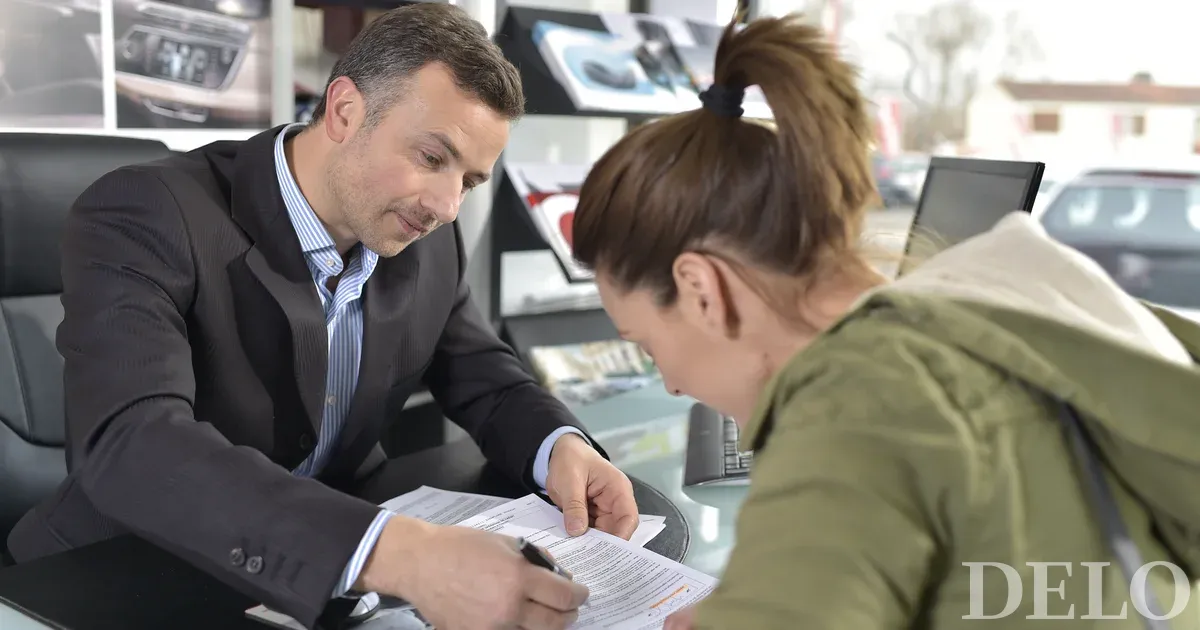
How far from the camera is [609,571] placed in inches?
43.3

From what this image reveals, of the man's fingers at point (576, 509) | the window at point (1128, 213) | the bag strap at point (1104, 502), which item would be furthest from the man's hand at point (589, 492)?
the window at point (1128, 213)

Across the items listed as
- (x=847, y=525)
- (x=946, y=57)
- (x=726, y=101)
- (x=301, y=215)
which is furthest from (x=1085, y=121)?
(x=847, y=525)

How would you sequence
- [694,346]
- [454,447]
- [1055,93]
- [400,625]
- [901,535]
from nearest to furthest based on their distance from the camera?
[901,535]
[694,346]
[400,625]
[454,447]
[1055,93]

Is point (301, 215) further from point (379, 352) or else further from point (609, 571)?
point (609, 571)

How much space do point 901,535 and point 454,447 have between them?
42.5 inches

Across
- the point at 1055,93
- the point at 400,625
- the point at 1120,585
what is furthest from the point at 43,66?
the point at 1055,93

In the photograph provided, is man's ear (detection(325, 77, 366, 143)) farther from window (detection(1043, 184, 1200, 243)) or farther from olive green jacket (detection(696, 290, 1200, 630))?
window (detection(1043, 184, 1200, 243))

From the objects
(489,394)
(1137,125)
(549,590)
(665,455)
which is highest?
(1137,125)

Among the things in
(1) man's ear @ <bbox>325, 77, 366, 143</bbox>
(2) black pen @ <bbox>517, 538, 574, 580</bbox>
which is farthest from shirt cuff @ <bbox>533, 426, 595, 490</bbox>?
(1) man's ear @ <bbox>325, 77, 366, 143</bbox>

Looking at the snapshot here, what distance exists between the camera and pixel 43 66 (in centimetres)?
191

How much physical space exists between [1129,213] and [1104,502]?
8.35ft

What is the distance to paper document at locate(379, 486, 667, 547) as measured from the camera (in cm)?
123

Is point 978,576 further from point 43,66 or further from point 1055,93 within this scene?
point 1055,93

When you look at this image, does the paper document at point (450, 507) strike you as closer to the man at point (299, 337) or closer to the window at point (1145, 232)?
the man at point (299, 337)
